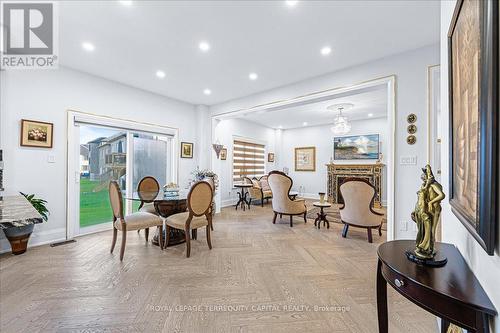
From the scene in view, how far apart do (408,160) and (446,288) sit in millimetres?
2673

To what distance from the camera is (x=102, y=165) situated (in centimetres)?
428

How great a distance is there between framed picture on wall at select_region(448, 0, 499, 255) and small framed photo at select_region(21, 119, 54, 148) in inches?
187

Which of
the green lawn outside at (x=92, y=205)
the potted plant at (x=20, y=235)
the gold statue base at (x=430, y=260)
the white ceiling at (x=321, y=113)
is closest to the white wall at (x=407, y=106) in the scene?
the white ceiling at (x=321, y=113)

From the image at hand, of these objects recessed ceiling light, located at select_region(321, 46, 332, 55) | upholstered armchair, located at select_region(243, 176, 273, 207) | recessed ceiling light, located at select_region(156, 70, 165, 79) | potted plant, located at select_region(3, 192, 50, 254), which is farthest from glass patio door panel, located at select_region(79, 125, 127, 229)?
recessed ceiling light, located at select_region(321, 46, 332, 55)

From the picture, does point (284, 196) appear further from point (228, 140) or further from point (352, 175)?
point (352, 175)

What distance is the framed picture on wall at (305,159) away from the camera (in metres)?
8.35

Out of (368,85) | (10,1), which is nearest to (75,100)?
(10,1)

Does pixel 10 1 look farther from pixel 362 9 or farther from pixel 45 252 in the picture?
pixel 362 9

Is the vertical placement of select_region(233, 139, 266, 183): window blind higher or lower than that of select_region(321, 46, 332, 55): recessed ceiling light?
lower

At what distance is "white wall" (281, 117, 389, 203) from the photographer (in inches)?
280

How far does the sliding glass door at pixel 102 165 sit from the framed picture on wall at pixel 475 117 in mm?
3920

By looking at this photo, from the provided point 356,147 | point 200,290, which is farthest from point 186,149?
point 356,147

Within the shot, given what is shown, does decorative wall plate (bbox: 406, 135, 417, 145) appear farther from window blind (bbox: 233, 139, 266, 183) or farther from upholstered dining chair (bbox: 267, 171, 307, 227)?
window blind (bbox: 233, 139, 266, 183)

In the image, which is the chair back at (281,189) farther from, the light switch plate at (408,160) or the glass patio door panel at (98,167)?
the glass patio door panel at (98,167)
